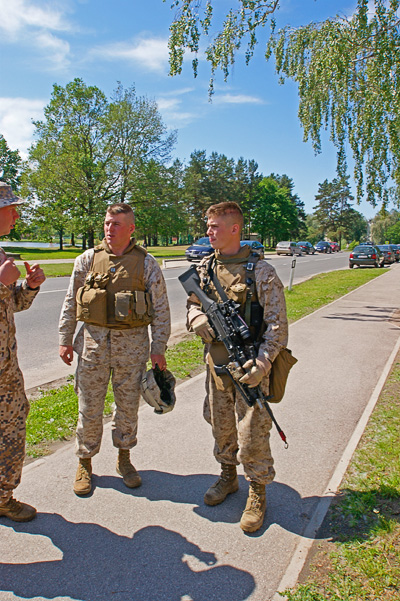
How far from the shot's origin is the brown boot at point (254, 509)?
9.31 feet

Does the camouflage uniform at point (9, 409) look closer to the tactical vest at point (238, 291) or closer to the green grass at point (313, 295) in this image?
the tactical vest at point (238, 291)

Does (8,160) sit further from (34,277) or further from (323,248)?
(34,277)

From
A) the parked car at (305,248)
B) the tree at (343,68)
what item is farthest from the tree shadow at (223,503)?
the parked car at (305,248)

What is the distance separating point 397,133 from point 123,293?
7.72 m

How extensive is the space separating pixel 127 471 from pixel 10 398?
3.57 ft

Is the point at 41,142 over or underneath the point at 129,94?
underneath

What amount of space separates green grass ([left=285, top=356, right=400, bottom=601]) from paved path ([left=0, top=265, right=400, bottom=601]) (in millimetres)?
136

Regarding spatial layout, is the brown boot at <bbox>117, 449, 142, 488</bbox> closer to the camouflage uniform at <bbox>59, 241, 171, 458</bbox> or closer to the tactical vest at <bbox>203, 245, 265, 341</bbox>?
the camouflage uniform at <bbox>59, 241, 171, 458</bbox>

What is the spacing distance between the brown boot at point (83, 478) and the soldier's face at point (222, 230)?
1837 mm

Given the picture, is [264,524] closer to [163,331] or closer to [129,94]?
[163,331]

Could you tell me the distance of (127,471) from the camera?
3.39 m

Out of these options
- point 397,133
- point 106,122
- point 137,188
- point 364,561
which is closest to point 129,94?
point 106,122

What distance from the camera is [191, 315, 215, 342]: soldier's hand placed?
2.99m

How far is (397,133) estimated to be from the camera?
879 centimetres
